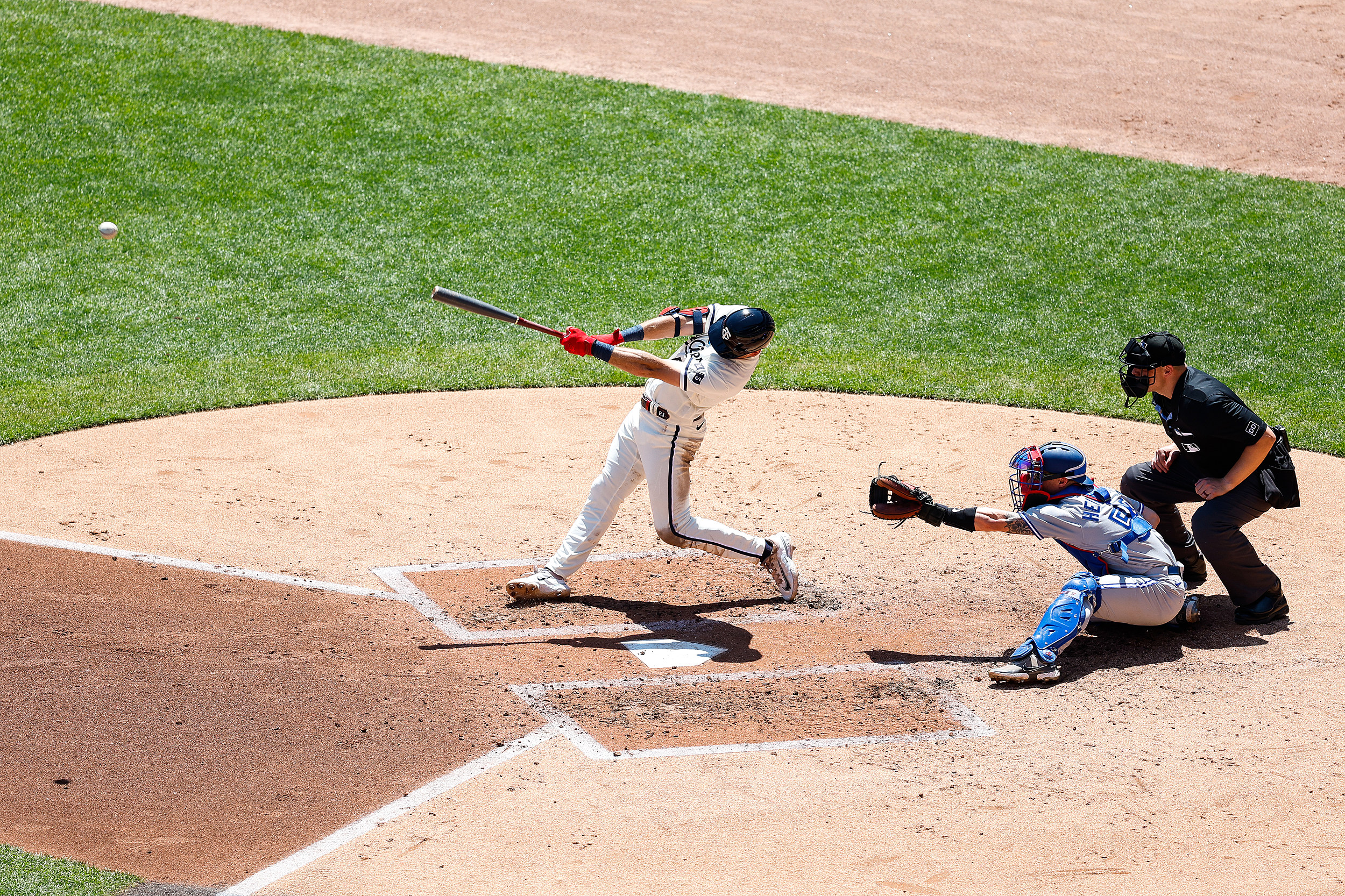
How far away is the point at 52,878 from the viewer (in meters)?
4.58

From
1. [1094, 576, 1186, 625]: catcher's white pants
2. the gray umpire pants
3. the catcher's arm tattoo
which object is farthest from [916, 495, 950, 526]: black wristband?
the gray umpire pants

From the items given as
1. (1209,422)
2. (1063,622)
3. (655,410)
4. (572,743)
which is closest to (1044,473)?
(1063,622)

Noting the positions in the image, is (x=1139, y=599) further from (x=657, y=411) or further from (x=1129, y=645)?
(x=657, y=411)

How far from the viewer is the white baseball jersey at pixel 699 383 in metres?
6.56

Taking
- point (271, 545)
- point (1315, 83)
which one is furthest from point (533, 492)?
point (1315, 83)

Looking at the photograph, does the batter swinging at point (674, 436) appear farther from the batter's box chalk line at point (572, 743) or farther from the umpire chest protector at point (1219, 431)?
the umpire chest protector at point (1219, 431)

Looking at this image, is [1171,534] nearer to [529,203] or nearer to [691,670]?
[691,670]

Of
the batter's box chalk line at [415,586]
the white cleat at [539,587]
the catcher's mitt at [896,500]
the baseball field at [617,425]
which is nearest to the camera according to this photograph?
the baseball field at [617,425]

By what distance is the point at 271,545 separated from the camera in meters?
7.59

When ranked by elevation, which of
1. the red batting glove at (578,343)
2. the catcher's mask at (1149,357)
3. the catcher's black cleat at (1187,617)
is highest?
the catcher's mask at (1149,357)

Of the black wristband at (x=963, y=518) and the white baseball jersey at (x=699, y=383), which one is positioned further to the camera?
the white baseball jersey at (x=699, y=383)

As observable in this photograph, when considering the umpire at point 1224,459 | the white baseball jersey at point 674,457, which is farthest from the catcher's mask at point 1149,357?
the white baseball jersey at point 674,457

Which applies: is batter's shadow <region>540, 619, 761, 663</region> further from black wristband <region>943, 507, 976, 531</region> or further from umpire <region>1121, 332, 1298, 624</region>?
umpire <region>1121, 332, 1298, 624</region>

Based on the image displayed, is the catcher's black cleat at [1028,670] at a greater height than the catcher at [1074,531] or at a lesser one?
lesser
